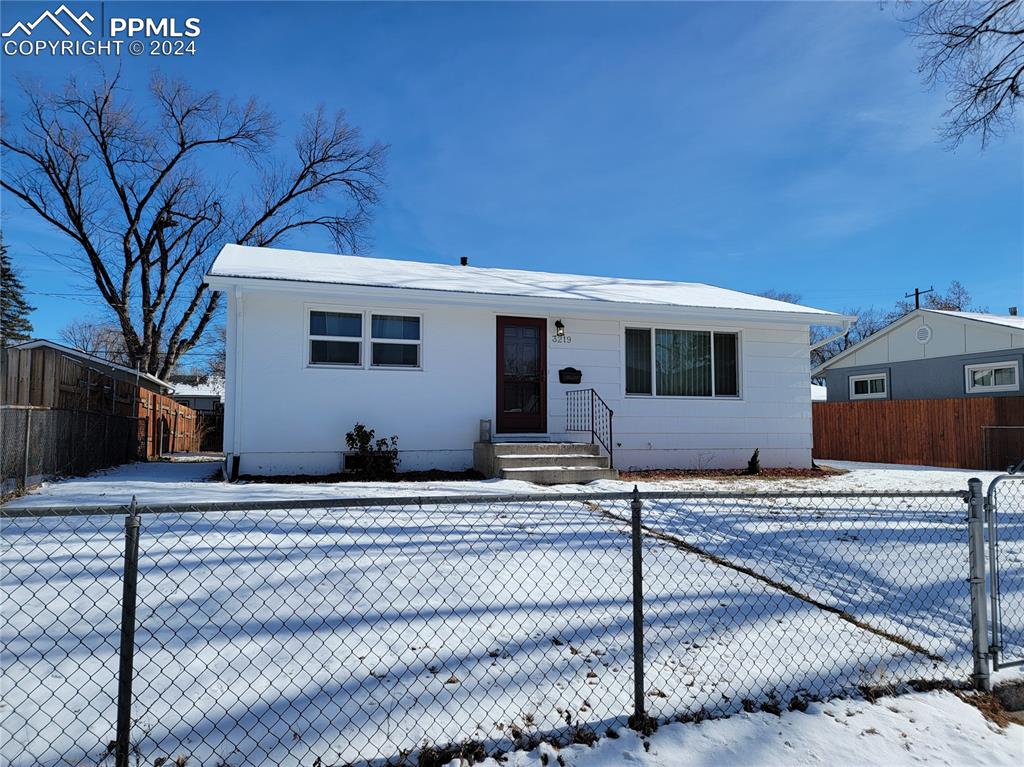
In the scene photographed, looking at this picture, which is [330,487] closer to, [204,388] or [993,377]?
[993,377]

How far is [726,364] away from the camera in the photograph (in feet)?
37.8

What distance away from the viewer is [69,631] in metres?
2.99

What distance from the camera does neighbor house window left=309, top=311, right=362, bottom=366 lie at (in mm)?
9336

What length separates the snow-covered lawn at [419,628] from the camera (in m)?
2.48

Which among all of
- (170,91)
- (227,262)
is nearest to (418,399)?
(227,262)

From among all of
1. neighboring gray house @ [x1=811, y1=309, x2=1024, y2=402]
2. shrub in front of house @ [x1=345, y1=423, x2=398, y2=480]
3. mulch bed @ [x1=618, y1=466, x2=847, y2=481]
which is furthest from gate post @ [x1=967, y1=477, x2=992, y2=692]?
neighboring gray house @ [x1=811, y1=309, x2=1024, y2=402]

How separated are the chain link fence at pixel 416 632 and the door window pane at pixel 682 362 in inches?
245

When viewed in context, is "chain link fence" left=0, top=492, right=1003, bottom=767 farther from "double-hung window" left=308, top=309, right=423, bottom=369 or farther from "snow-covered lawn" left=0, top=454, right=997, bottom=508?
"double-hung window" left=308, top=309, right=423, bottom=369

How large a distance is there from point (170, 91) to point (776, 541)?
84.6 ft

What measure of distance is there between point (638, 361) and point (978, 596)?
811 centimetres

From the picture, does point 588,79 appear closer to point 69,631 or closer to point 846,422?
point 69,631

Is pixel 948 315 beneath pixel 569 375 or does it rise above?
above

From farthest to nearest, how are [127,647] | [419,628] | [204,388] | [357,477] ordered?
[204,388]
[357,477]
[419,628]
[127,647]

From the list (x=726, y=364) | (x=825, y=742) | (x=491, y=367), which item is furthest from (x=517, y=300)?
(x=825, y=742)
